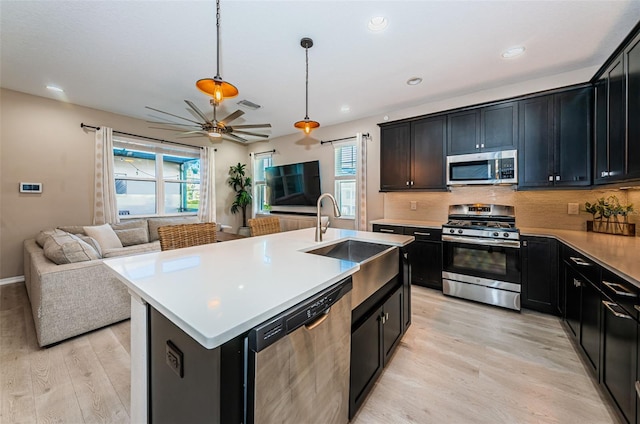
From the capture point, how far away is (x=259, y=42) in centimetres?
246

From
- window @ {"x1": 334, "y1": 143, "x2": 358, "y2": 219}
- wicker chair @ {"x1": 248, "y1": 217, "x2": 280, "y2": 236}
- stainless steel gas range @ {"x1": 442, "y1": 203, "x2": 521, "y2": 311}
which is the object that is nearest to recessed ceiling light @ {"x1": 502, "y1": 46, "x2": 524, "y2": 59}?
stainless steel gas range @ {"x1": 442, "y1": 203, "x2": 521, "y2": 311}

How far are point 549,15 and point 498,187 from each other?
6.52ft

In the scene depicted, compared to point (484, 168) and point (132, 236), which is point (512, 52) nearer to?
point (484, 168)

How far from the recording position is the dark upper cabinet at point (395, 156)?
3975mm

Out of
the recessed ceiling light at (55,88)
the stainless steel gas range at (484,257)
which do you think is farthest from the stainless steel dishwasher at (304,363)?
the recessed ceiling light at (55,88)

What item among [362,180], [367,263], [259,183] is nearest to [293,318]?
[367,263]

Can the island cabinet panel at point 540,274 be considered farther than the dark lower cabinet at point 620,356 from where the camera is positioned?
Yes

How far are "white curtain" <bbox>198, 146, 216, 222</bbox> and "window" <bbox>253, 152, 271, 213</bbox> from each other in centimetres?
110

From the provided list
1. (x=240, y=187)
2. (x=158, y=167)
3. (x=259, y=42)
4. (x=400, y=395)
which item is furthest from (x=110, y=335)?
(x=240, y=187)

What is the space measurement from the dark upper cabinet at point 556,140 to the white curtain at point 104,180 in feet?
21.1

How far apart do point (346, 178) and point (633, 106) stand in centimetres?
363

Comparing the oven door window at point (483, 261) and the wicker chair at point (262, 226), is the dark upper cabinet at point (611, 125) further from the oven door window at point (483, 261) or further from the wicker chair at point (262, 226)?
the wicker chair at point (262, 226)

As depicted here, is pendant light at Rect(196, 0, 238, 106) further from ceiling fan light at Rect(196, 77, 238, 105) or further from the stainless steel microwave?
the stainless steel microwave

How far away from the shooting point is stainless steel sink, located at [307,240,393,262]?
2182 millimetres
